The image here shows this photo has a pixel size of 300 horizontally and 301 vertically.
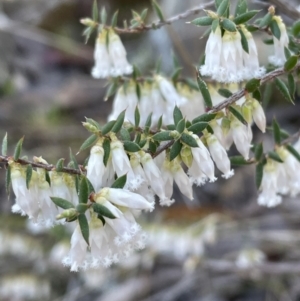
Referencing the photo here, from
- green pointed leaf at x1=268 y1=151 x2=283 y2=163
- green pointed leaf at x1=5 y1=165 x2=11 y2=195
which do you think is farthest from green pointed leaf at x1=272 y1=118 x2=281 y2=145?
green pointed leaf at x1=5 y1=165 x2=11 y2=195

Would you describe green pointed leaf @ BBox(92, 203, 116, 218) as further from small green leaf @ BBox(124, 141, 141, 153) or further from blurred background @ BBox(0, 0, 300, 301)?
blurred background @ BBox(0, 0, 300, 301)

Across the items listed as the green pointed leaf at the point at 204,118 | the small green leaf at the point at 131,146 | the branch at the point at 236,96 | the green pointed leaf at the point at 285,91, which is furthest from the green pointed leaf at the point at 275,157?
the small green leaf at the point at 131,146

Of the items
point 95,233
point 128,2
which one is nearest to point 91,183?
point 95,233

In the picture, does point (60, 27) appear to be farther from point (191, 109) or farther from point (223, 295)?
point (191, 109)

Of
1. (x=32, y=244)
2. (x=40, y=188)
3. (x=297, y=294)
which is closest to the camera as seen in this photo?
(x=40, y=188)

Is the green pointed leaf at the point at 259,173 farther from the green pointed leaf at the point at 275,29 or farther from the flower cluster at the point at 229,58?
the green pointed leaf at the point at 275,29
